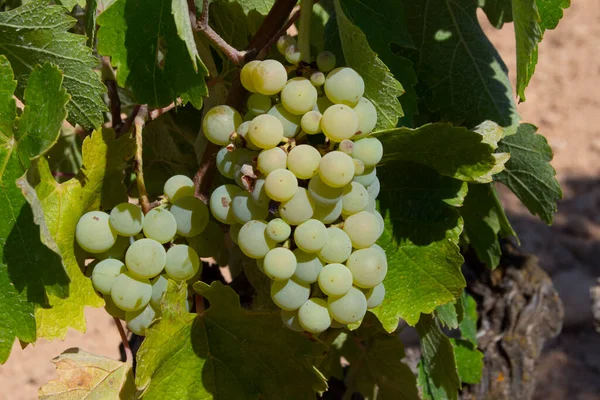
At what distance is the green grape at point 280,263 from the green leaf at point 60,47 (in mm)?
266

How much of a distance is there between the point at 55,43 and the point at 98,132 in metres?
0.11

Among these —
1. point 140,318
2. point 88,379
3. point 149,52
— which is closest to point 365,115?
point 149,52

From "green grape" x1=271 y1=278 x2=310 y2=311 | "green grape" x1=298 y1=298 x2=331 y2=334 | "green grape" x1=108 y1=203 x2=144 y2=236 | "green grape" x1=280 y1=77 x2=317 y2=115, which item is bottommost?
"green grape" x1=298 y1=298 x2=331 y2=334

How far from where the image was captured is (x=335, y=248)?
754 millimetres

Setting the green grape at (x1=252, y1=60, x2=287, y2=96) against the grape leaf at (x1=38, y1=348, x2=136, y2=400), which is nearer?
the green grape at (x1=252, y1=60, x2=287, y2=96)

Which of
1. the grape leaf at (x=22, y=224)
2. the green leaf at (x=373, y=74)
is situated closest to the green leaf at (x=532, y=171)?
the green leaf at (x=373, y=74)

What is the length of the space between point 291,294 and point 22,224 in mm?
299

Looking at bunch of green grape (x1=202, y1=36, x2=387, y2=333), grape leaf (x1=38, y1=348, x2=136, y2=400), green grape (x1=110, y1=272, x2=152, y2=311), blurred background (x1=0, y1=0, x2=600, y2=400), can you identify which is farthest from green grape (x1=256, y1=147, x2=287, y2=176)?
blurred background (x1=0, y1=0, x2=600, y2=400)

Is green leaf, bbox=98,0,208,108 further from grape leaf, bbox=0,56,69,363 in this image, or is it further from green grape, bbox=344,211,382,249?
green grape, bbox=344,211,382,249

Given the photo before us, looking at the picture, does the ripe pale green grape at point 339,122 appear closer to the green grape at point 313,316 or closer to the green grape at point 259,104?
the green grape at point 259,104

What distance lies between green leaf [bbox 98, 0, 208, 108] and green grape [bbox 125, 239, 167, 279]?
16cm

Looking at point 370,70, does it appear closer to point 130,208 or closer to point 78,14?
point 130,208

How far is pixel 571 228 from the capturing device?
11.3ft

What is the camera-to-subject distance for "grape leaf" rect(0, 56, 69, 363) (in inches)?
29.4
